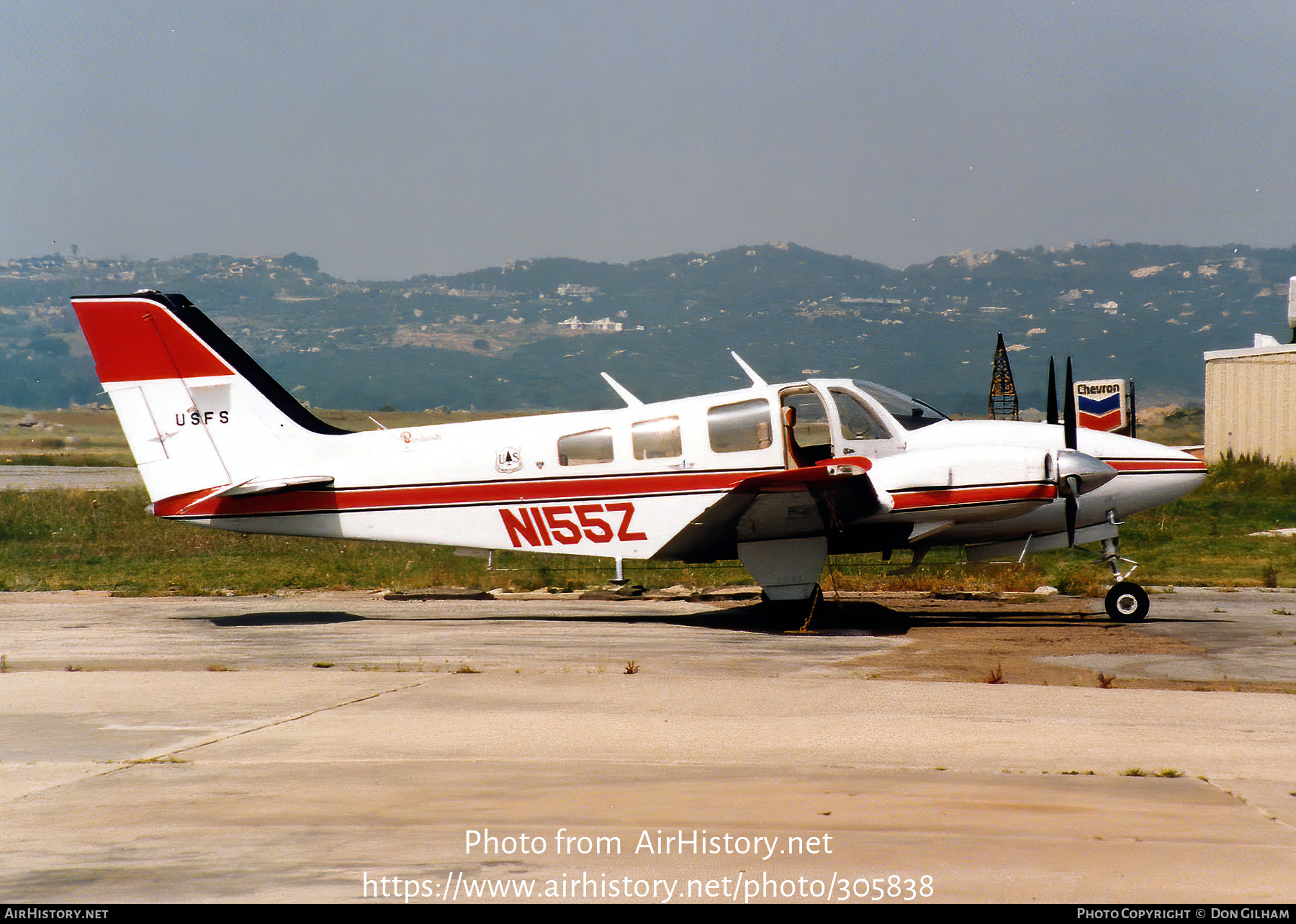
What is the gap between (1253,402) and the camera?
37969 mm

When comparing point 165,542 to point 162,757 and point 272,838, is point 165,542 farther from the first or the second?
point 272,838

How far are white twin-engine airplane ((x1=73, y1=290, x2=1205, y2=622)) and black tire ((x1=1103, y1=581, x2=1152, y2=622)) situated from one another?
28mm

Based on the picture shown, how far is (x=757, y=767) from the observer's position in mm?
6520

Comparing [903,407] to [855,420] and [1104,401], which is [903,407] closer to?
[855,420]

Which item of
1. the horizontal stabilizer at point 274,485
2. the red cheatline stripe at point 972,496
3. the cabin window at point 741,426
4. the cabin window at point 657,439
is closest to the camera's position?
the red cheatline stripe at point 972,496

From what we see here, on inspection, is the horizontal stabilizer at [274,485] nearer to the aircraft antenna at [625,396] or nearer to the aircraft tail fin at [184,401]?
the aircraft tail fin at [184,401]

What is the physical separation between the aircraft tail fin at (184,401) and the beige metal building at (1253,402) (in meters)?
35.2

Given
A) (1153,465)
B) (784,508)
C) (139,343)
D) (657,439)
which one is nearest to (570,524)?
(657,439)

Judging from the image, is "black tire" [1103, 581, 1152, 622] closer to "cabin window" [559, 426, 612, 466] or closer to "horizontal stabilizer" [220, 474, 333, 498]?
"cabin window" [559, 426, 612, 466]

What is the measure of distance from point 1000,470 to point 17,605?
1523 cm

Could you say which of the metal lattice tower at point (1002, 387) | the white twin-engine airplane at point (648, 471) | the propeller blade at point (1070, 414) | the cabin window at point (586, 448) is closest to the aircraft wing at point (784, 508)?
the white twin-engine airplane at point (648, 471)

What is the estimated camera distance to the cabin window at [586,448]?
45.4 ft

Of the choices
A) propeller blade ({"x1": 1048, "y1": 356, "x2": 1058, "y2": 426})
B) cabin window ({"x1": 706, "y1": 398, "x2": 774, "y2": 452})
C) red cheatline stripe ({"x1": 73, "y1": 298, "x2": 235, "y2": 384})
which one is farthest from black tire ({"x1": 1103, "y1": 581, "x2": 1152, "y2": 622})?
red cheatline stripe ({"x1": 73, "y1": 298, "x2": 235, "y2": 384})

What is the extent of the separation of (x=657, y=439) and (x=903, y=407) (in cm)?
337
